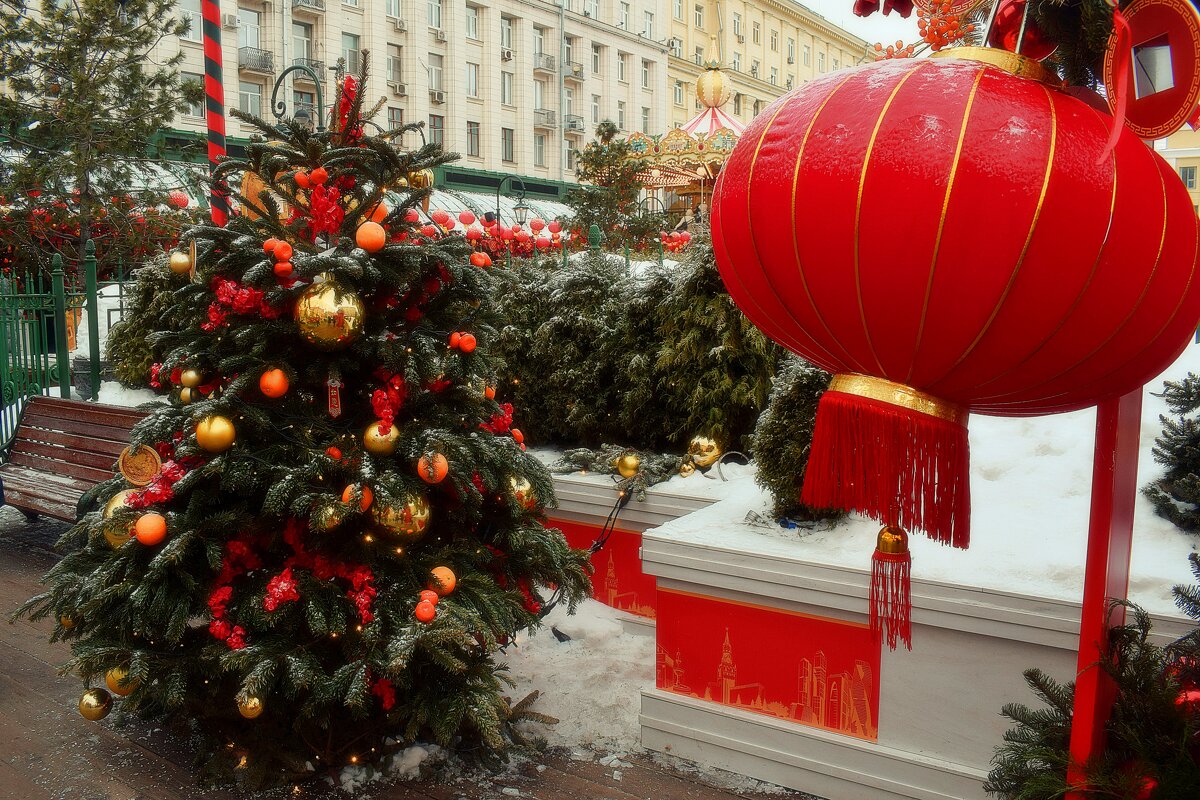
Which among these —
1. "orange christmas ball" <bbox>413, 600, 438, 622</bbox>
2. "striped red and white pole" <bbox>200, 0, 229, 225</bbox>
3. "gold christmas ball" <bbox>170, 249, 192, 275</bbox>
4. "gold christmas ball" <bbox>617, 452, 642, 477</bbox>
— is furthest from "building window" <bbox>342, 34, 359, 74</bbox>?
"orange christmas ball" <bbox>413, 600, 438, 622</bbox>

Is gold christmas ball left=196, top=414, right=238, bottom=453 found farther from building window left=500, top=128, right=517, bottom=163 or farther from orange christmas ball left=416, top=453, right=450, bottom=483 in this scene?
building window left=500, top=128, right=517, bottom=163

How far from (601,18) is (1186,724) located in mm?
48577

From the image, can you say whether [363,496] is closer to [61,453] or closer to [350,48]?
[61,453]

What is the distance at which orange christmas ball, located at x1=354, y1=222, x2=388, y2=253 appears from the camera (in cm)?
330

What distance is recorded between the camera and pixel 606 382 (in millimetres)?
6031

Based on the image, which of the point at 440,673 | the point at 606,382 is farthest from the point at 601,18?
the point at 440,673

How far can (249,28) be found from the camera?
32.2m

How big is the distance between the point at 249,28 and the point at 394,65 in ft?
19.3

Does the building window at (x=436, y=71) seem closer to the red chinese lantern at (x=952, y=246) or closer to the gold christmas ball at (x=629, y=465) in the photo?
the gold christmas ball at (x=629, y=465)

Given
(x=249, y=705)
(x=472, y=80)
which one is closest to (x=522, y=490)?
(x=249, y=705)

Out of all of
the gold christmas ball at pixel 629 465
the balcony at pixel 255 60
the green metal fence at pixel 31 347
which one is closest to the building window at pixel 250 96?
the balcony at pixel 255 60

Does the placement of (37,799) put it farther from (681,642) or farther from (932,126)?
(932,126)

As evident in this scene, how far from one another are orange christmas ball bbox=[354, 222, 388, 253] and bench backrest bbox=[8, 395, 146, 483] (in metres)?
3.89

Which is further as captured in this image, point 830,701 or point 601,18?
point 601,18
